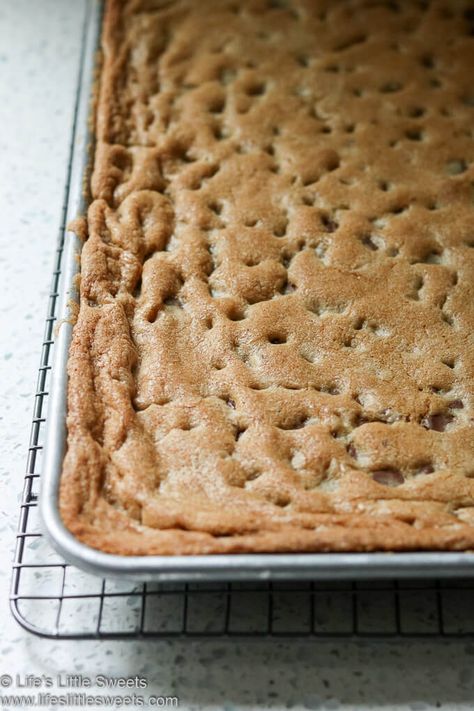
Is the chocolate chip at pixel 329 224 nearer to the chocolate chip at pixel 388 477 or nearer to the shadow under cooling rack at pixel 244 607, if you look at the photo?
the chocolate chip at pixel 388 477

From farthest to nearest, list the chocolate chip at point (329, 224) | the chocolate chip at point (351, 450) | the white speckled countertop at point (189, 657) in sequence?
the chocolate chip at point (329, 224) < the chocolate chip at point (351, 450) < the white speckled countertop at point (189, 657)

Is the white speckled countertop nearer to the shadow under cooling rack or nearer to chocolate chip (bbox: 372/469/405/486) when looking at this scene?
the shadow under cooling rack

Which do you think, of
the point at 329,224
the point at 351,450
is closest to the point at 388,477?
the point at 351,450

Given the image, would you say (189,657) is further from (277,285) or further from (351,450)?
(277,285)

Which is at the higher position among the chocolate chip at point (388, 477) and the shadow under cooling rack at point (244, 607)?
the chocolate chip at point (388, 477)

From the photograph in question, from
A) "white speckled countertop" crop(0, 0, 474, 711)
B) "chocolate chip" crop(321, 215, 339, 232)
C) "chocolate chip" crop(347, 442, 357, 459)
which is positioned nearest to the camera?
"white speckled countertop" crop(0, 0, 474, 711)

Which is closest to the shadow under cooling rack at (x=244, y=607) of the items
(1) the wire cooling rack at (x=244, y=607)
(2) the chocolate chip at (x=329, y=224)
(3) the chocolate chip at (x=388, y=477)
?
(1) the wire cooling rack at (x=244, y=607)

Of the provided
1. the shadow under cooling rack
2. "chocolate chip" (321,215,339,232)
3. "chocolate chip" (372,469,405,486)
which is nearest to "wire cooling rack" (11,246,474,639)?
the shadow under cooling rack

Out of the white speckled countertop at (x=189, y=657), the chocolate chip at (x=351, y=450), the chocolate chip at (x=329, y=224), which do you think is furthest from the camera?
the chocolate chip at (x=329, y=224)
